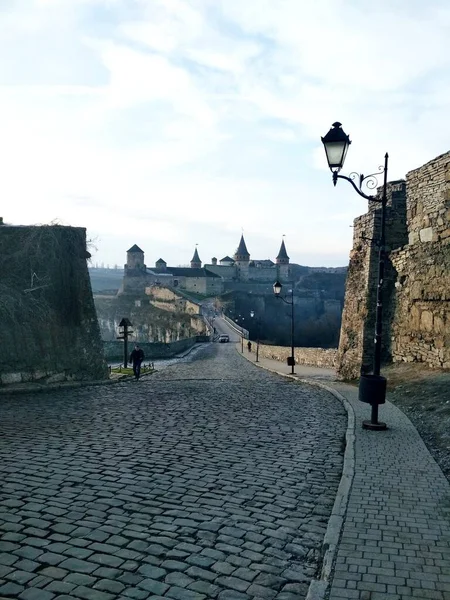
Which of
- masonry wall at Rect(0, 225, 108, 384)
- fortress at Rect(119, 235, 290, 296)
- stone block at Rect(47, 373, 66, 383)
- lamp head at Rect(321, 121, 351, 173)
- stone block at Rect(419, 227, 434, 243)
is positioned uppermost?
fortress at Rect(119, 235, 290, 296)

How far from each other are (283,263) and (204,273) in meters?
26.3

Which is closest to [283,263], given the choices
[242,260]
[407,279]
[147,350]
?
[242,260]

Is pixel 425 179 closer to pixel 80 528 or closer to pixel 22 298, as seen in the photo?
pixel 22 298

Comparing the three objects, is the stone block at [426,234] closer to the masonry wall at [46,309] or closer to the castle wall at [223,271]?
the masonry wall at [46,309]

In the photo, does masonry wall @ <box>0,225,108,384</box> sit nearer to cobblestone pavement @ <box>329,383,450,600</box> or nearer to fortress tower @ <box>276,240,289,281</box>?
cobblestone pavement @ <box>329,383,450,600</box>

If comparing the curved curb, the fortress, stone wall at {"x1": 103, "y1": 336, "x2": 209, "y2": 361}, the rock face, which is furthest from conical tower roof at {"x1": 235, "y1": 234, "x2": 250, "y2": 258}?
the curved curb

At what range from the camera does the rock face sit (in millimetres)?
13422

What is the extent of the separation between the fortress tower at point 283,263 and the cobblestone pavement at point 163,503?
415ft

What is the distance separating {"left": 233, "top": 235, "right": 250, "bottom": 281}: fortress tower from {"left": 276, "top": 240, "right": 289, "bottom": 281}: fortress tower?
342 inches

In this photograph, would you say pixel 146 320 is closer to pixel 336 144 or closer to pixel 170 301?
pixel 170 301

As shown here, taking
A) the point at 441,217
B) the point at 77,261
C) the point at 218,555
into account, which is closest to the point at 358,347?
the point at 441,217

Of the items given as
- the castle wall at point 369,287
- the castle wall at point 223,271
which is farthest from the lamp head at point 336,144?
the castle wall at point 223,271

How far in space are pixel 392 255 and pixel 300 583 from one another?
45.4ft

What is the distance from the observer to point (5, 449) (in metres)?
7.11
